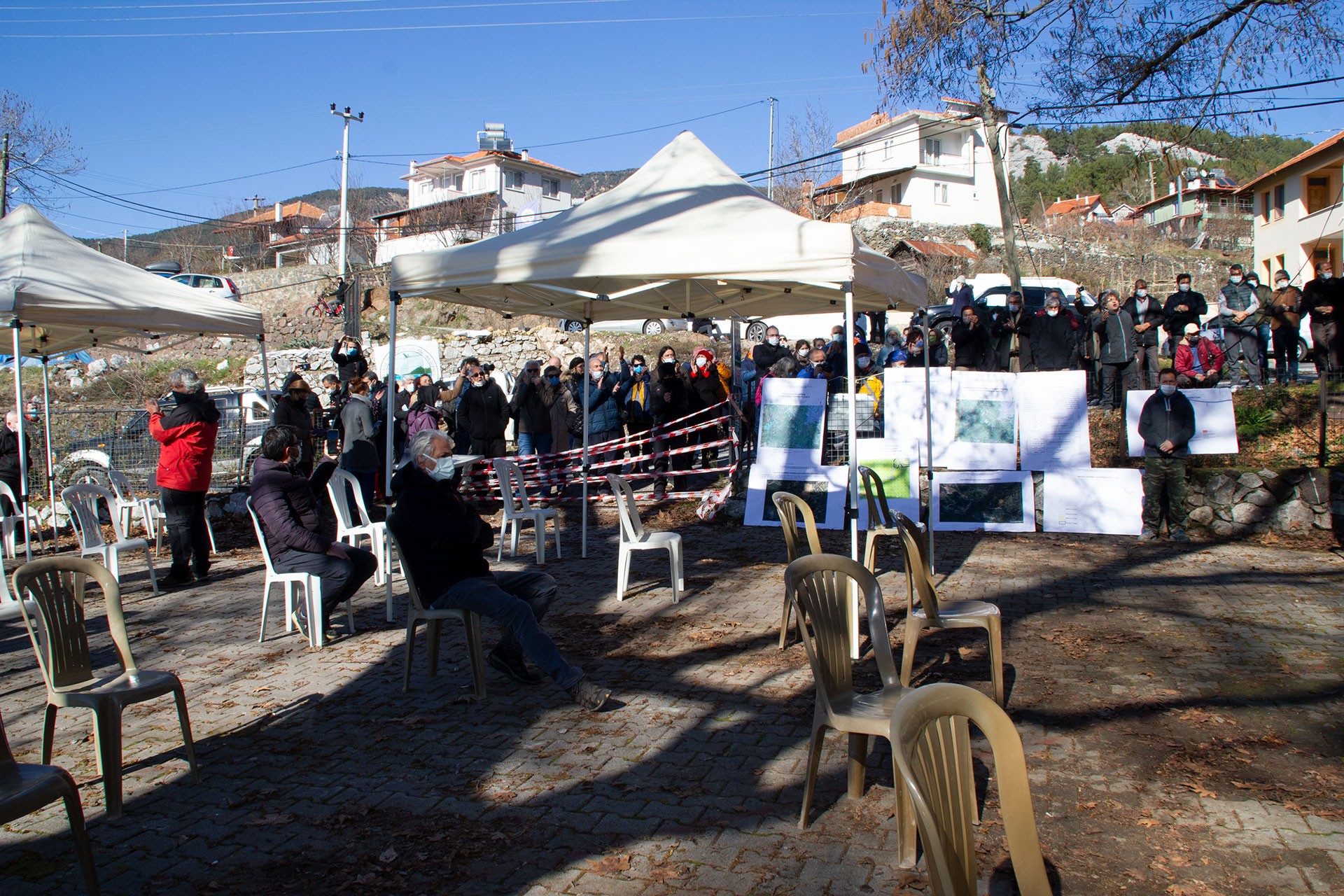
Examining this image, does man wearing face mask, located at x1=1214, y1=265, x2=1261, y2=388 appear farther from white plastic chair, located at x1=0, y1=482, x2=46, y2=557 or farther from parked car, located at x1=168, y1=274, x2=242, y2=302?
parked car, located at x1=168, y1=274, x2=242, y2=302

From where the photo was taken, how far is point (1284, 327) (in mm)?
13664

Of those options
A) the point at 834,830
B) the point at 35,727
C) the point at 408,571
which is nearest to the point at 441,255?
the point at 408,571

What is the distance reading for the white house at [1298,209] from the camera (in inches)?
1098

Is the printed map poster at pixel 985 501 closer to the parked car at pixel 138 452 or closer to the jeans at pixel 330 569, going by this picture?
the jeans at pixel 330 569

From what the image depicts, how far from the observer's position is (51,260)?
338 inches

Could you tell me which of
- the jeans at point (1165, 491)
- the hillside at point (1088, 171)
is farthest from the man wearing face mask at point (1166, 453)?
the hillside at point (1088, 171)

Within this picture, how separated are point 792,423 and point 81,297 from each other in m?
7.20

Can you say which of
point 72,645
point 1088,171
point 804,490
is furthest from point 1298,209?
point 1088,171

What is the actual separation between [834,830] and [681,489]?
352 inches

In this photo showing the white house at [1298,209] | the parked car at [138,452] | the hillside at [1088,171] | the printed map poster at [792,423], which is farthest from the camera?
the hillside at [1088,171]

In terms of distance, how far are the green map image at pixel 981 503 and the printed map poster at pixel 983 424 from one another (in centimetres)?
21

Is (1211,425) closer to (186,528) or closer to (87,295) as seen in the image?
(186,528)

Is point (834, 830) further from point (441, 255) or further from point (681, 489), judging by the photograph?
point (681, 489)

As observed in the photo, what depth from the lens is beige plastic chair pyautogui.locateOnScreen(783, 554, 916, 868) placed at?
346 cm
